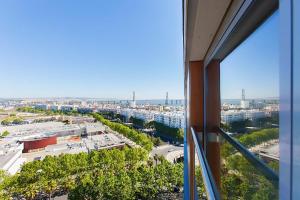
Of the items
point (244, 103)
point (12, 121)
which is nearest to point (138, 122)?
point (12, 121)

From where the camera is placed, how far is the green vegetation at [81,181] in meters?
5.23

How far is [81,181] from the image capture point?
5.73 meters

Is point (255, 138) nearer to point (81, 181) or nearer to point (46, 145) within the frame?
point (81, 181)

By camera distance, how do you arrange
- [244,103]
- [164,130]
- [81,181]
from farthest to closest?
[164,130] → [81,181] → [244,103]

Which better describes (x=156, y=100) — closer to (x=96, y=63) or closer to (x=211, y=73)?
(x=96, y=63)

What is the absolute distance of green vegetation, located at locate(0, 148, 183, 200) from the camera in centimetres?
523

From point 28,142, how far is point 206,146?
12286mm

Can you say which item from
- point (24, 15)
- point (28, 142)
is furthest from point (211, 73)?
point (28, 142)

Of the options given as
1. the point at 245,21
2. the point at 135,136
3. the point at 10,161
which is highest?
the point at 245,21

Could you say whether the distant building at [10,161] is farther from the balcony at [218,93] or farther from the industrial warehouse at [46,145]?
the balcony at [218,93]

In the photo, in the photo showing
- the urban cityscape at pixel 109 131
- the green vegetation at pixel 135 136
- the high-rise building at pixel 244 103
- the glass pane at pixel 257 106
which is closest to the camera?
the glass pane at pixel 257 106

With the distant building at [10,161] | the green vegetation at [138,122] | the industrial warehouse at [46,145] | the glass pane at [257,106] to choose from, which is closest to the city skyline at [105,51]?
the glass pane at [257,106]

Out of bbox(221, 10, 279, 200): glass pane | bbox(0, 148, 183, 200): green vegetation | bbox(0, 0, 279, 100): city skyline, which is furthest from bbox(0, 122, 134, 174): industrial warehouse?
bbox(221, 10, 279, 200): glass pane

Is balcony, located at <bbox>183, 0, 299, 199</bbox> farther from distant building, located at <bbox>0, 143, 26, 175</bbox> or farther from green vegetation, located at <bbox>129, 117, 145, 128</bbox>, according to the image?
green vegetation, located at <bbox>129, 117, 145, 128</bbox>
